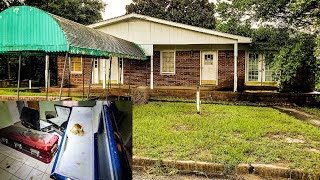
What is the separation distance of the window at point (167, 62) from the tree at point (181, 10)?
24412 mm

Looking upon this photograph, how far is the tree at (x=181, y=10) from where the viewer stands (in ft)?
143

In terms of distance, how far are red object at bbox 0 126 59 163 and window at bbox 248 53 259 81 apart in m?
18.9

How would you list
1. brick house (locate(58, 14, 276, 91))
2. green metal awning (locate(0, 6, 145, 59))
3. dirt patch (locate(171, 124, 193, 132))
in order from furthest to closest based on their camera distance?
brick house (locate(58, 14, 276, 91)) < green metal awning (locate(0, 6, 145, 59)) < dirt patch (locate(171, 124, 193, 132))

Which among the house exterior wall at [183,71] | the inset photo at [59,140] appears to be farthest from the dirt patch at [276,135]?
the house exterior wall at [183,71]

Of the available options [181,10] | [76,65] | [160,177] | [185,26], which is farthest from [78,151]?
[181,10]

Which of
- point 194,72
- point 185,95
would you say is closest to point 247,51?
point 194,72

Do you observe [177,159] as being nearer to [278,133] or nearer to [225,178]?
[225,178]

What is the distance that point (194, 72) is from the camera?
19.6 metres

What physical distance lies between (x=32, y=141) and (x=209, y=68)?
17929mm

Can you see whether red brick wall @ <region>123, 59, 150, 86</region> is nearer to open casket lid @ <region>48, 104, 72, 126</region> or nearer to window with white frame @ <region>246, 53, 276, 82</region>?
window with white frame @ <region>246, 53, 276, 82</region>

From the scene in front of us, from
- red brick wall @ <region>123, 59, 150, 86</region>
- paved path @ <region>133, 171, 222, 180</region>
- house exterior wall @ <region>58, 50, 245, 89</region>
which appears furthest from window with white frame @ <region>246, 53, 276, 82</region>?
paved path @ <region>133, 171, 222, 180</region>

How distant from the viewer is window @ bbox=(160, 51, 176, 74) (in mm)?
20016

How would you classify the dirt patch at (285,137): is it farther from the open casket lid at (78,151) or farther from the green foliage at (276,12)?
the green foliage at (276,12)

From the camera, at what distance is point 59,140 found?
214 cm
